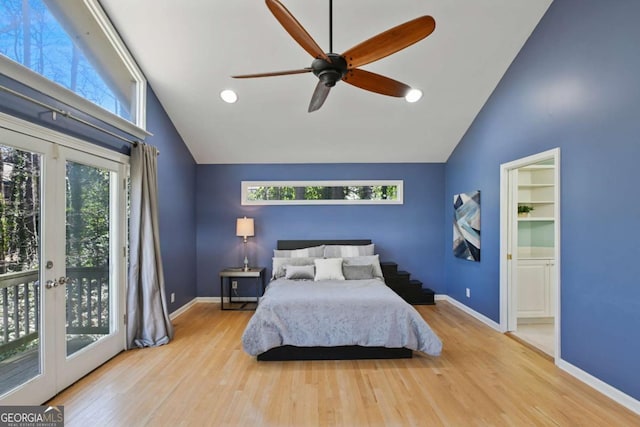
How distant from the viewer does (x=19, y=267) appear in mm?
2158

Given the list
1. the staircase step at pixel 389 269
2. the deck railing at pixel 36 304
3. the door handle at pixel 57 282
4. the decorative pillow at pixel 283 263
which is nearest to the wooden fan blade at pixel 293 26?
the deck railing at pixel 36 304

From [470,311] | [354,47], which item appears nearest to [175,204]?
[354,47]

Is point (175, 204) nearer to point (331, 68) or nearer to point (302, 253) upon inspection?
point (302, 253)

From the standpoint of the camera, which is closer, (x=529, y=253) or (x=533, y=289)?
(x=533, y=289)

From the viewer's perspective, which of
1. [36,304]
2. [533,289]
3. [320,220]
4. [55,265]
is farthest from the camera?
[320,220]

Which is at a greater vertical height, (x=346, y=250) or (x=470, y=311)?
(x=346, y=250)

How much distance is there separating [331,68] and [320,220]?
3.54 m

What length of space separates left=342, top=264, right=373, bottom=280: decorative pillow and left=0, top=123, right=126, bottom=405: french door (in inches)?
107

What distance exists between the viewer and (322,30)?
3213 mm

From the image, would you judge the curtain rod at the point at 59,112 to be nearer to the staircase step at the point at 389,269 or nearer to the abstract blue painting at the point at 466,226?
the staircase step at the point at 389,269

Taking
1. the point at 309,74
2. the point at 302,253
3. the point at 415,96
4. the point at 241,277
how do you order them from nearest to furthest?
the point at 309,74
the point at 415,96
the point at 302,253
the point at 241,277

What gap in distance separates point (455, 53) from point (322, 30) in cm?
152

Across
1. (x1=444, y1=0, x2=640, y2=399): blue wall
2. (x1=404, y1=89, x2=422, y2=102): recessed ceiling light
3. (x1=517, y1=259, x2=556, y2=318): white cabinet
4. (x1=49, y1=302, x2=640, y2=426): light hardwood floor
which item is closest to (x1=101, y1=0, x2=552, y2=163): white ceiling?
(x1=404, y1=89, x2=422, y2=102): recessed ceiling light

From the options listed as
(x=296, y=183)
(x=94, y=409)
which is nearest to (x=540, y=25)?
(x=296, y=183)
